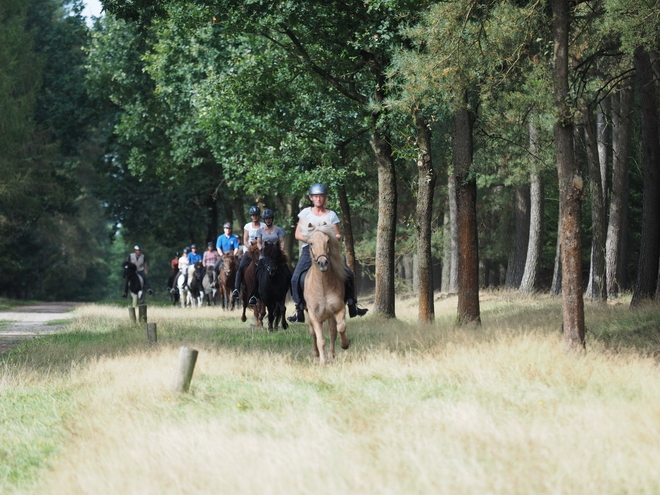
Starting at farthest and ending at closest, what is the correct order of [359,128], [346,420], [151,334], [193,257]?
[193,257] → [359,128] → [151,334] → [346,420]

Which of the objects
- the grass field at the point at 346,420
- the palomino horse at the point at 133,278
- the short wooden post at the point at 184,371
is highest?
the palomino horse at the point at 133,278

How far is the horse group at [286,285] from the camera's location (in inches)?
547

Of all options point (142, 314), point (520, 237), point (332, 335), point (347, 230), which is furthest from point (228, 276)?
point (332, 335)

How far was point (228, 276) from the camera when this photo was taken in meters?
30.6

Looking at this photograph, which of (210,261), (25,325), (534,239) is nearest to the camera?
(25,325)

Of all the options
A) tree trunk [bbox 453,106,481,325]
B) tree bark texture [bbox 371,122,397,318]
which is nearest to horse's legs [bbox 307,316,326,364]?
tree trunk [bbox 453,106,481,325]

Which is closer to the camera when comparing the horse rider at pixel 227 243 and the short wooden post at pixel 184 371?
the short wooden post at pixel 184 371

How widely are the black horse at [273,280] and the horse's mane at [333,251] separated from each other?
565 centimetres

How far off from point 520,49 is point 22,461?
32.3 ft

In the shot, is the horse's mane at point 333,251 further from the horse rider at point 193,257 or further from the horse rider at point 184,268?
the horse rider at point 193,257

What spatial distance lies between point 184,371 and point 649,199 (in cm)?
1324

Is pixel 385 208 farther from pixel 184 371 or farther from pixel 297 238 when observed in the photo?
pixel 184 371

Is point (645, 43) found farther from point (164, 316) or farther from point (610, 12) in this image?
point (164, 316)

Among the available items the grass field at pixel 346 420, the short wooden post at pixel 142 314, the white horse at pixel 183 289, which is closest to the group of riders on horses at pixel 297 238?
the grass field at pixel 346 420
